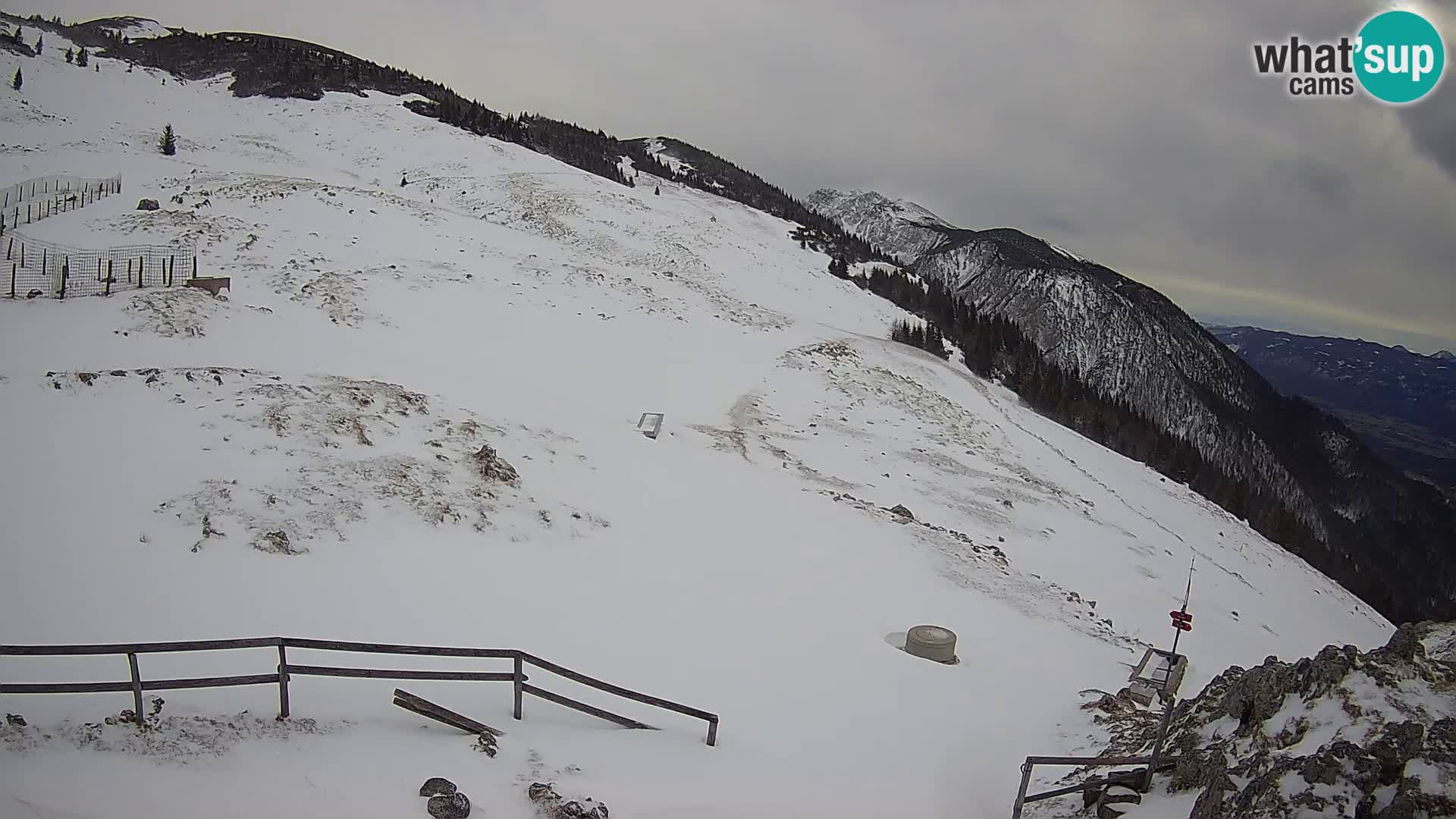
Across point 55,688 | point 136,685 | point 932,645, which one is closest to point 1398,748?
point 932,645

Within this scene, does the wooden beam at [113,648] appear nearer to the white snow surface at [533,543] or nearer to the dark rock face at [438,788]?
the white snow surface at [533,543]

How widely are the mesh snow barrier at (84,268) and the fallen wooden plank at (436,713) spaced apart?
20114 millimetres

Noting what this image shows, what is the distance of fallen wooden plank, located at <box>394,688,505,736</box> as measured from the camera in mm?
7523

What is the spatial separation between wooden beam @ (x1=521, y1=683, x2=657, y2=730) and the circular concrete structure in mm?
6655

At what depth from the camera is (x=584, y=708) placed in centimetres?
842

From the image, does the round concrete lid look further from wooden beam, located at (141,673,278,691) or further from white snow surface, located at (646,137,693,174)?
white snow surface, located at (646,137,693,174)

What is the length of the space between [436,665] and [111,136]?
59.8 meters

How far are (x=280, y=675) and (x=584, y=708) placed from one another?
3177 mm

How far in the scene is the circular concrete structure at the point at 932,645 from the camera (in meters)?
14.0

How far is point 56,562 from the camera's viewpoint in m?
9.40

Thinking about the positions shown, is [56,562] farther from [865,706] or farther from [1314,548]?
[1314,548]

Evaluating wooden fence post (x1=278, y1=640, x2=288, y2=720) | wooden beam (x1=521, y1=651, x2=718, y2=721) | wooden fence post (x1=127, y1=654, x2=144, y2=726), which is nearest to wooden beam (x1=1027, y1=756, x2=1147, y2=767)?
wooden beam (x1=521, y1=651, x2=718, y2=721)

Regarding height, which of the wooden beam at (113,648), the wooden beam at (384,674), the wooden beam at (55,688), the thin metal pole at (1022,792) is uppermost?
the wooden beam at (113,648)

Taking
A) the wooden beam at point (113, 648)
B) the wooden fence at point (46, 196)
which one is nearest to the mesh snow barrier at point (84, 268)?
the wooden fence at point (46, 196)
